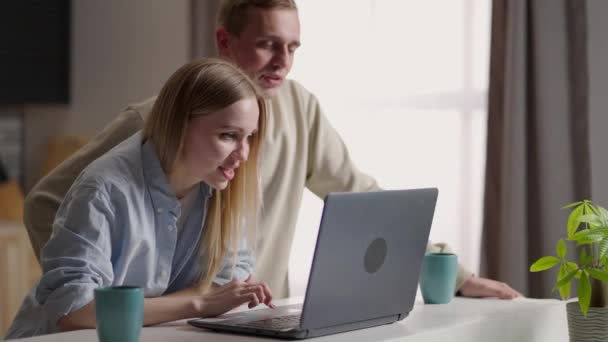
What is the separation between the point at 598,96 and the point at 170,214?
176 cm

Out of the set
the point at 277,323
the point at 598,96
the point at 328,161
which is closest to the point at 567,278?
the point at 277,323

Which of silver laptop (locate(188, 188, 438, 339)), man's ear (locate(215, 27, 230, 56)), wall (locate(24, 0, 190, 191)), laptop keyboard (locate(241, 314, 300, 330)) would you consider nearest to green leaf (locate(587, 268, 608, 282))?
silver laptop (locate(188, 188, 438, 339))

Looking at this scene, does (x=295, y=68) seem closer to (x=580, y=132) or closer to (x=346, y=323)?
(x=580, y=132)

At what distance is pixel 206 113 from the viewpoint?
5.69ft

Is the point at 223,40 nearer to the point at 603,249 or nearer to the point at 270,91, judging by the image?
the point at 270,91

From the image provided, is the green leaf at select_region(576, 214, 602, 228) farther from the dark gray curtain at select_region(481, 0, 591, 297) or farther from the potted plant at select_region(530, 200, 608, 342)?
the dark gray curtain at select_region(481, 0, 591, 297)

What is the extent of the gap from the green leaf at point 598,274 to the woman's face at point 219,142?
66cm

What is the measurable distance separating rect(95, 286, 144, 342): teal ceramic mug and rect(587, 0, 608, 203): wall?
80.8 inches

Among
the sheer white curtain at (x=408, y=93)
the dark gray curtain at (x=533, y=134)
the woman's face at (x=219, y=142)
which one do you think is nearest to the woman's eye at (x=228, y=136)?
the woman's face at (x=219, y=142)

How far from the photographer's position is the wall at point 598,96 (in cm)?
301

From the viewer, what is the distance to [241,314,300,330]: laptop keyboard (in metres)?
1.49

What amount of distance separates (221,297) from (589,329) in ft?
2.14

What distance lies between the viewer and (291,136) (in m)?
2.41

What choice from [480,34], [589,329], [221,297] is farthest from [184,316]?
[480,34]
